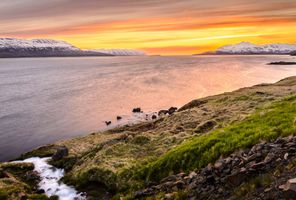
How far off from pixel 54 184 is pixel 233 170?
1512cm

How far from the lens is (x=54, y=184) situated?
24.0 meters

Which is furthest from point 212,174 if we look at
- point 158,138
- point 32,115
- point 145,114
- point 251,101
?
point 32,115

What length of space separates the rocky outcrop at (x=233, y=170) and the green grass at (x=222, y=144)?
111cm

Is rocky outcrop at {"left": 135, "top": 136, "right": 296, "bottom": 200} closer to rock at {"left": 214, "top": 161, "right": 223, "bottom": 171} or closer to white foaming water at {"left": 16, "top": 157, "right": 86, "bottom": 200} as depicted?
rock at {"left": 214, "top": 161, "right": 223, "bottom": 171}

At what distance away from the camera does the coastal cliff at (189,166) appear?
525 inches

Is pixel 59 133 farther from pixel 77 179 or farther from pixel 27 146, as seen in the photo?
pixel 77 179

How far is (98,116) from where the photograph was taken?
236 ft

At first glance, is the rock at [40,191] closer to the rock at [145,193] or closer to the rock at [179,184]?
the rock at [145,193]

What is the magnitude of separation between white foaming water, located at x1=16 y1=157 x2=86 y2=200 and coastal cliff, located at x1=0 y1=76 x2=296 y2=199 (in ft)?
2.05

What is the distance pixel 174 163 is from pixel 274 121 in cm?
694

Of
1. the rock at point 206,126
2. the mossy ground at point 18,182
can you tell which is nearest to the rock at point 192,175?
the mossy ground at point 18,182

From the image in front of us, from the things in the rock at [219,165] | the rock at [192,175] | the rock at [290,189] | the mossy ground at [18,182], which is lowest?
the mossy ground at [18,182]

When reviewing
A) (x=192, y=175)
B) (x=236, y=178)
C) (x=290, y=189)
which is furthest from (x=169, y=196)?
(x=290, y=189)

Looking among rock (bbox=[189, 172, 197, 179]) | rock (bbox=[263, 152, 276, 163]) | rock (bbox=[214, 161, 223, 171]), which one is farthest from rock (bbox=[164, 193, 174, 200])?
rock (bbox=[263, 152, 276, 163])
